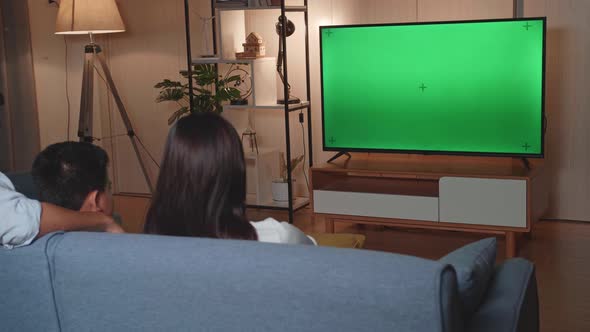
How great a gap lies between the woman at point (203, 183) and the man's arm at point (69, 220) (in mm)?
265

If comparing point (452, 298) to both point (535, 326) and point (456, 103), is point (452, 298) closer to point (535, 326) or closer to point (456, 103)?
point (535, 326)

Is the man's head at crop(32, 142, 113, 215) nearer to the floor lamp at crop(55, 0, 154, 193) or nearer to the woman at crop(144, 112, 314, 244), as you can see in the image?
the woman at crop(144, 112, 314, 244)

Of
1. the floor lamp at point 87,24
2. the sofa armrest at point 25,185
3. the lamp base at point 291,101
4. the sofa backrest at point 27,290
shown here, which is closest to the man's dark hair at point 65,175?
the sofa backrest at point 27,290

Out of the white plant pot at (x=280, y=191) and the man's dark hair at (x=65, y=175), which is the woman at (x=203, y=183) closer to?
the man's dark hair at (x=65, y=175)

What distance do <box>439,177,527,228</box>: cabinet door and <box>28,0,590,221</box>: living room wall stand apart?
22.9 inches

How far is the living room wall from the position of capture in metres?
4.45

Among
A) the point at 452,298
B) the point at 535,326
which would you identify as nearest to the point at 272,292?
the point at 452,298

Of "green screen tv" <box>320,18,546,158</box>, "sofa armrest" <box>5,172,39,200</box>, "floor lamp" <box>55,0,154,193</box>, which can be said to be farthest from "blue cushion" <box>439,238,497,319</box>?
"floor lamp" <box>55,0,154,193</box>

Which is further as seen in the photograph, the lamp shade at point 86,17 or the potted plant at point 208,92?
the lamp shade at point 86,17

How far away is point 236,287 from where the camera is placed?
1.62 metres

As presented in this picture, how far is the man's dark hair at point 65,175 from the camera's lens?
2170 millimetres

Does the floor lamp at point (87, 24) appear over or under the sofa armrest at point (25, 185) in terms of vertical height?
over

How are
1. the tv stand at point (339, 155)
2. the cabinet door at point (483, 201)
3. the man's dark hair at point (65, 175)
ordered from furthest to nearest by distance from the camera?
1. the tv stand at point (339, 155)
2. the cabinet door at point (483, 201)
3. the man's dark hair at point (65, 175)

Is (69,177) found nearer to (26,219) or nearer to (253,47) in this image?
(26,219)
